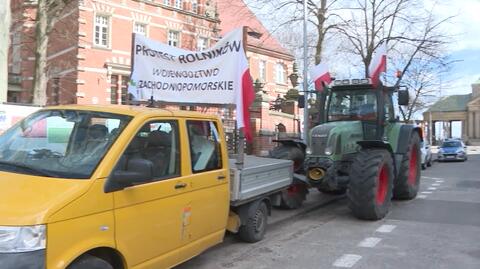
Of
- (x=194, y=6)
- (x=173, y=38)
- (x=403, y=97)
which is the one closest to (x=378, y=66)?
(x=403, y=97)

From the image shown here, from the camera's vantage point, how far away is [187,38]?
4025cm

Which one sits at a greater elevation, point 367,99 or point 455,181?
point 367,99

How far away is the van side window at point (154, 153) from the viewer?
4914mm

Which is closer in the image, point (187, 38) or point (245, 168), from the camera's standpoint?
point (245, 168)

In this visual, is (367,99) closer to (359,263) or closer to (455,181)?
(359,263)

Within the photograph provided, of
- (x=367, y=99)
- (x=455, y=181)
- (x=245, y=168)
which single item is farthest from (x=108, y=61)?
(x=245, y=168)

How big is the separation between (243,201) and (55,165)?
310 centimetres

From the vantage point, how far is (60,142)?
5.14 meters

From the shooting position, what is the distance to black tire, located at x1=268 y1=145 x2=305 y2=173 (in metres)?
11.4

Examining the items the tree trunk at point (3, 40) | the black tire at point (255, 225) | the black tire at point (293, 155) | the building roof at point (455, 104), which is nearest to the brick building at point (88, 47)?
the tree trunk at point (3, 40)

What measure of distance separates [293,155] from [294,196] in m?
0.95

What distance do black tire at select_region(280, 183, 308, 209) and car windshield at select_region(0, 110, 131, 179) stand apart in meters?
5.85

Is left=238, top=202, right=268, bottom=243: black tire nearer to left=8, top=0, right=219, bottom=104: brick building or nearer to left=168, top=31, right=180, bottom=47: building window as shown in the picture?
left=8, top=0, right=219, bottom=104: brick building

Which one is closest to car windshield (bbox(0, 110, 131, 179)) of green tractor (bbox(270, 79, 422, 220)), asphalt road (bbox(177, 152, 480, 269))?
asphalt road (bbox(177, 152, 480, 269))
